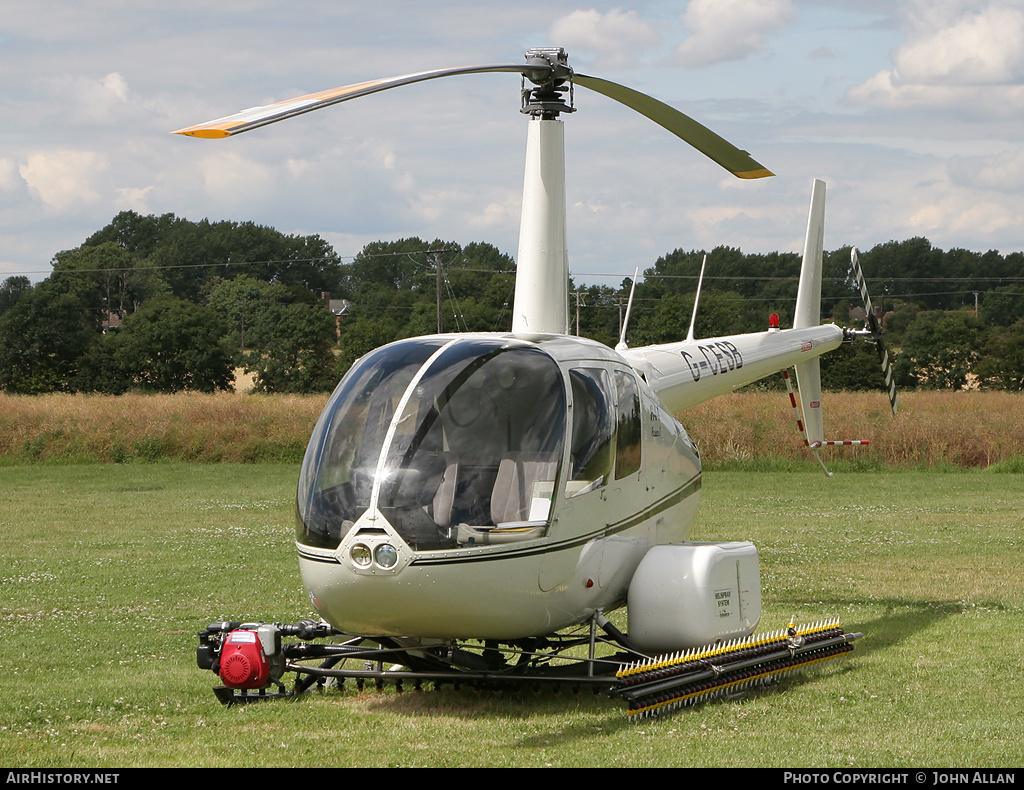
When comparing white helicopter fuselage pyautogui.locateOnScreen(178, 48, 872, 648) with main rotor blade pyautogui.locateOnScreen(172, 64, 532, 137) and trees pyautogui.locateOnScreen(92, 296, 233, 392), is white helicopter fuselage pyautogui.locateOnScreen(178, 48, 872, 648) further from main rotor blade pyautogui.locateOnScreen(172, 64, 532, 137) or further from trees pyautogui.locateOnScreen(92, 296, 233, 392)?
trees pyautogui.locateOnScreen(92, 296, 233, 392)

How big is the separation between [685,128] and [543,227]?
4.76 ft

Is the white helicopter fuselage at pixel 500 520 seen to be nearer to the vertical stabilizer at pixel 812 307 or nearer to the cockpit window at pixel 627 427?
the cockpit window at pixel 627 427

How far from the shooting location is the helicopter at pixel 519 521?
656cm

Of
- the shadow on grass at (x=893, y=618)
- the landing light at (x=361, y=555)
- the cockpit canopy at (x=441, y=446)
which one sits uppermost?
the cockpit canopy at (x=441, y=446)

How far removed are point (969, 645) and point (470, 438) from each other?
5.19m

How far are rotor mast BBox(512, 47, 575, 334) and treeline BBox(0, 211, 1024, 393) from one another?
39.7 metres

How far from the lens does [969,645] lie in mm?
9508

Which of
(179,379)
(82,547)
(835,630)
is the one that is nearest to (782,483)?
(82,547)

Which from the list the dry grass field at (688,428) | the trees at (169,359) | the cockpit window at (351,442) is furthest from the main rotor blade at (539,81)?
the trees at (169,359)

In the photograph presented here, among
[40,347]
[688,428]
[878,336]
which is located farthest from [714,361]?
[40,347]

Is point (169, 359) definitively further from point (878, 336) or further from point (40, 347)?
point (878, 336)

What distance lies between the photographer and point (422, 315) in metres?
65.5

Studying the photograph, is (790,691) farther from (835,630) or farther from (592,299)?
(592,299)

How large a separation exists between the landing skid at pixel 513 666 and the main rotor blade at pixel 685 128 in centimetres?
390
